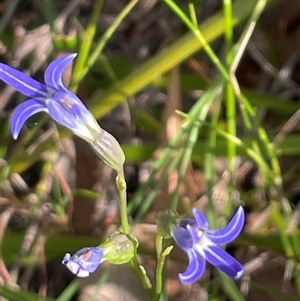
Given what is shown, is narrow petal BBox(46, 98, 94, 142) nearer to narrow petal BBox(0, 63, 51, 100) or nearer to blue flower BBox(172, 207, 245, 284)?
narrow petal BBox(0, 63, 51, 100)

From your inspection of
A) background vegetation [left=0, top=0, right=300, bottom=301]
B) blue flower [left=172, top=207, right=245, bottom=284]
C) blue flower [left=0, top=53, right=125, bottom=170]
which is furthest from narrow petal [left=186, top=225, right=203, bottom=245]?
background vegetation [left=0, top=0, right=300, bottom=301]

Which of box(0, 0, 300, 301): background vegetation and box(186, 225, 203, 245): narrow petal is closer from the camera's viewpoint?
box(186, 225, 203, 245): narrow petal

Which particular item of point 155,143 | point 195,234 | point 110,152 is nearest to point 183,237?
point 195,234

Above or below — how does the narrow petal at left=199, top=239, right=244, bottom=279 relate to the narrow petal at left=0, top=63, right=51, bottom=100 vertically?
below

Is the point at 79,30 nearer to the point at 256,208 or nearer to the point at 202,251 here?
the point at 256,208

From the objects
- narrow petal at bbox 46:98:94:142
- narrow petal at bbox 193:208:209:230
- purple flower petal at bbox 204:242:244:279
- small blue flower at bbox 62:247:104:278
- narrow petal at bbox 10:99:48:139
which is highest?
narrow petal at bbox 10:99:48:139

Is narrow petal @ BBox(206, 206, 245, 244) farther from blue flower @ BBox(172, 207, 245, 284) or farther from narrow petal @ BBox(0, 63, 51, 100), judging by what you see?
narrow petal @ BBox(0, 63, 51, 100)

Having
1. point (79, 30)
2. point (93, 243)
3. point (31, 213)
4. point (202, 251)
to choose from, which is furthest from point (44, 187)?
point (202, 251)

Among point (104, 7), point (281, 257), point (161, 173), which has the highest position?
point (104, 7)

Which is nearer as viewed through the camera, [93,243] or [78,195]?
[93,243]
